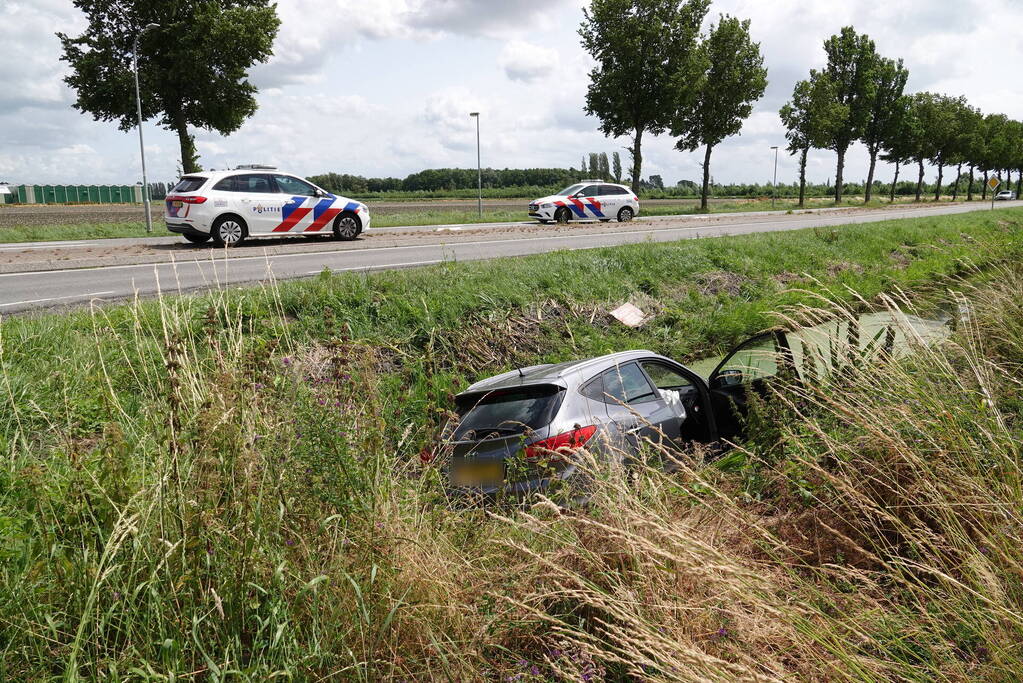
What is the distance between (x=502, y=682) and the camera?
2.89 meters

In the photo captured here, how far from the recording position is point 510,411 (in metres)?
5.49

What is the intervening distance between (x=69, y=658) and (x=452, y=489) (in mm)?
2432

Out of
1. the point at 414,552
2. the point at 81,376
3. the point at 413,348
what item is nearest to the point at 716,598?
the point at 414,552

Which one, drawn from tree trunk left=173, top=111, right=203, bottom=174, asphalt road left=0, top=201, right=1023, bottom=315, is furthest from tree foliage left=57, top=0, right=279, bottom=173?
asphalt road left=0, top=201, right=1023, bottom=315

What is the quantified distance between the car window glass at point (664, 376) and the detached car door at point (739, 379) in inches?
11.6

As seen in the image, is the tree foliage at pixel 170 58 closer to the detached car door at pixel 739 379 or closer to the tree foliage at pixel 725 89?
the tree foliage at pixel 725 89

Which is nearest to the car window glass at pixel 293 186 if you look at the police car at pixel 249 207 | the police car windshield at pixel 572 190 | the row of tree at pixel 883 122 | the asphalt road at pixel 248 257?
the police car at pixel 249 207

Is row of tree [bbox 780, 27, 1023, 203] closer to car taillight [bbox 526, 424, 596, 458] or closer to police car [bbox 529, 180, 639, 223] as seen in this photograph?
police car [bbox 529, 180, 639, 223]

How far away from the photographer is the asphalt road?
10594mm

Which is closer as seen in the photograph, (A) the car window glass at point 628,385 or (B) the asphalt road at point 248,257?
(A) the car window glass at point 628,385

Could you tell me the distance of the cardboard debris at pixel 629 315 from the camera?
11961mm

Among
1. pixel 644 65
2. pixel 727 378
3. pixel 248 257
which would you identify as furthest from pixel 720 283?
pixel 644 65

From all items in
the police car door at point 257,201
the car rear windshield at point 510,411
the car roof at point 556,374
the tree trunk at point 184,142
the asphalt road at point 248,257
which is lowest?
the car rear windshield at point 510,411

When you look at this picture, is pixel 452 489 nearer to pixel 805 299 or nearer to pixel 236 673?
pixel 236 673
